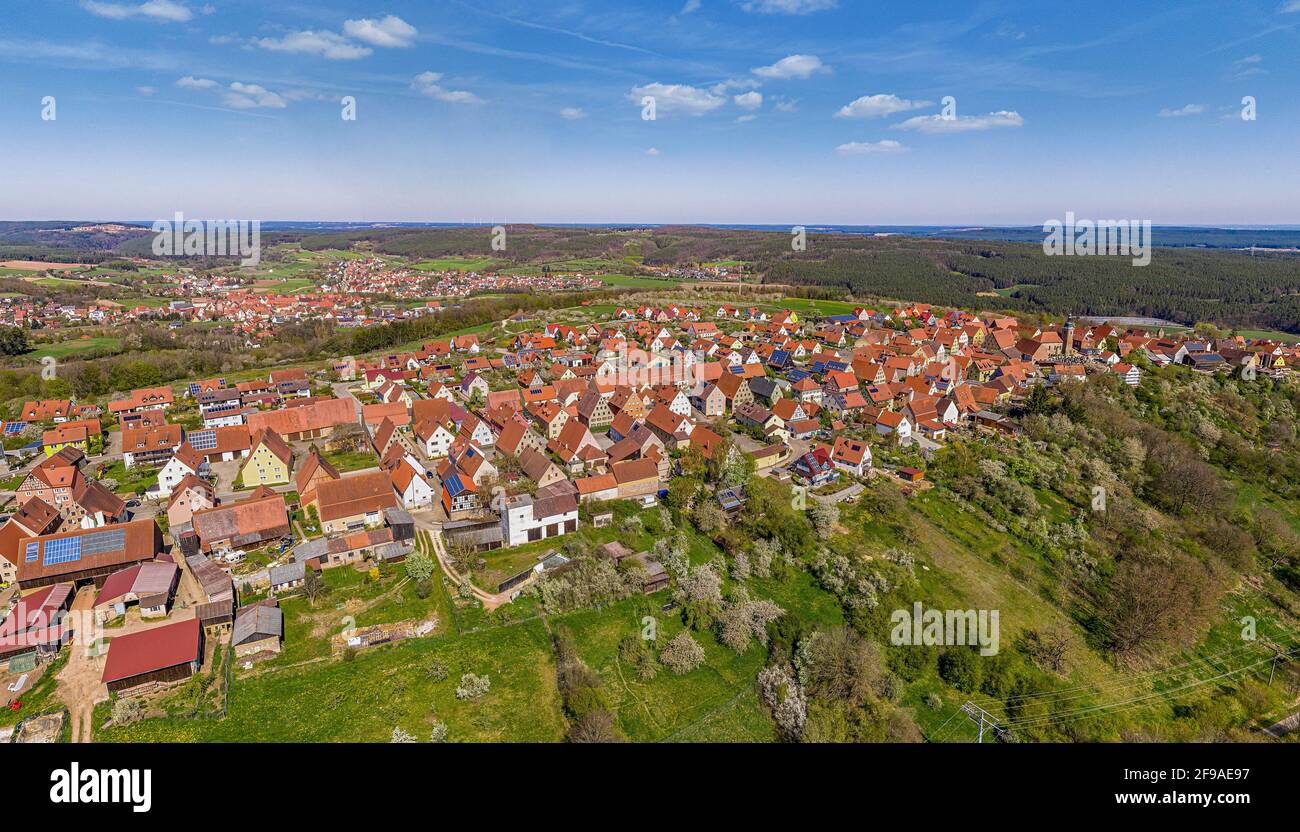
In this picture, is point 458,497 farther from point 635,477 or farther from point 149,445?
point 149,445

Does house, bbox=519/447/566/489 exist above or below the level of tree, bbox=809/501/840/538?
above

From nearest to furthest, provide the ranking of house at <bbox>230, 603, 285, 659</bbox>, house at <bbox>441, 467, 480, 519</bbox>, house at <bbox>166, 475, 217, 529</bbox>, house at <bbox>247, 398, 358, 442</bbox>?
house at <bbox>230, 603, 285, 659</bbox>
house at <bbox>166, 475, 217, 529</bbox>
house at <bbox>441, 467, 480, 519</bbox>
house at <bbox>247, 398, 358, 442</bbox>

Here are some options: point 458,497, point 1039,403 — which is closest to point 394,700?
point 458,497

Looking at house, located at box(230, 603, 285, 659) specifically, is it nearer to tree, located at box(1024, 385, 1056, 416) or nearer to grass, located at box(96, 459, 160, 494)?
grass, located at box(96, 459, 160, 494)

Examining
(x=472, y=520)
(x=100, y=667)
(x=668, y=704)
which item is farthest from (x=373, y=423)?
(x=668, y=704)

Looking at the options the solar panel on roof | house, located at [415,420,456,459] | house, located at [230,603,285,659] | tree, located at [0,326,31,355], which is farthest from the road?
tree, located at [0,326,31,355]

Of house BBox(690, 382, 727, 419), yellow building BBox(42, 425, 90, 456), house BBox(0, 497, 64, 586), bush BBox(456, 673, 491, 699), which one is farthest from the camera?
house BBox(690, 382, 727, 419)
